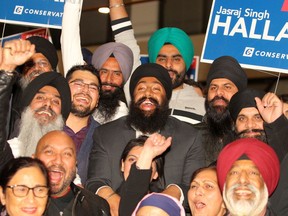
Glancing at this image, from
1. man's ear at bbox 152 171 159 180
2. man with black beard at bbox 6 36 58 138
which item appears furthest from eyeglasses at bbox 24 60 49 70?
man's ear at bbox 152 171 159 180

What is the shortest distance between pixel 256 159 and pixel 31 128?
79.5 inches

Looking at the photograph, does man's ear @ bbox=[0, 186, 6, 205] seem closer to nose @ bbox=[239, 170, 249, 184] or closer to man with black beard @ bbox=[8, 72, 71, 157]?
man with black beard @ bbox=[8, 72, 71, 157]

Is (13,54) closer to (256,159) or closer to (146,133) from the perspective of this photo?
(146,133)

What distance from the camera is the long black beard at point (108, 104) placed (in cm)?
826

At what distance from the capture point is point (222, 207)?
21.8 ft

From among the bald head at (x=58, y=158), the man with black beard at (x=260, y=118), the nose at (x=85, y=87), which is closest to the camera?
the bald head at (x=58, y=158)

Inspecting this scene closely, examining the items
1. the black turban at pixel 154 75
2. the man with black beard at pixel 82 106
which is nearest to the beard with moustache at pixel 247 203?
the man with black beard at pixel 82 106

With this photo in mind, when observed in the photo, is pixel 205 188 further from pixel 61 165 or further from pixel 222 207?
pixel 61 165

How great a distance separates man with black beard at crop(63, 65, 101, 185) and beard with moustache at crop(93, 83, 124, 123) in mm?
248

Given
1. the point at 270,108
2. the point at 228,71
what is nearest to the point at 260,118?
the point at 270,108

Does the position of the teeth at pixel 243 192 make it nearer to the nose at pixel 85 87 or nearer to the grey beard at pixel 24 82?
the nose at pixel 85 87

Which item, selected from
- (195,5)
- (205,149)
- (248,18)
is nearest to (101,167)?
(205,149)

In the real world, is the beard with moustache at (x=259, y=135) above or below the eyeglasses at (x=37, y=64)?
below

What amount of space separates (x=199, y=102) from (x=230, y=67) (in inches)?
23.1
